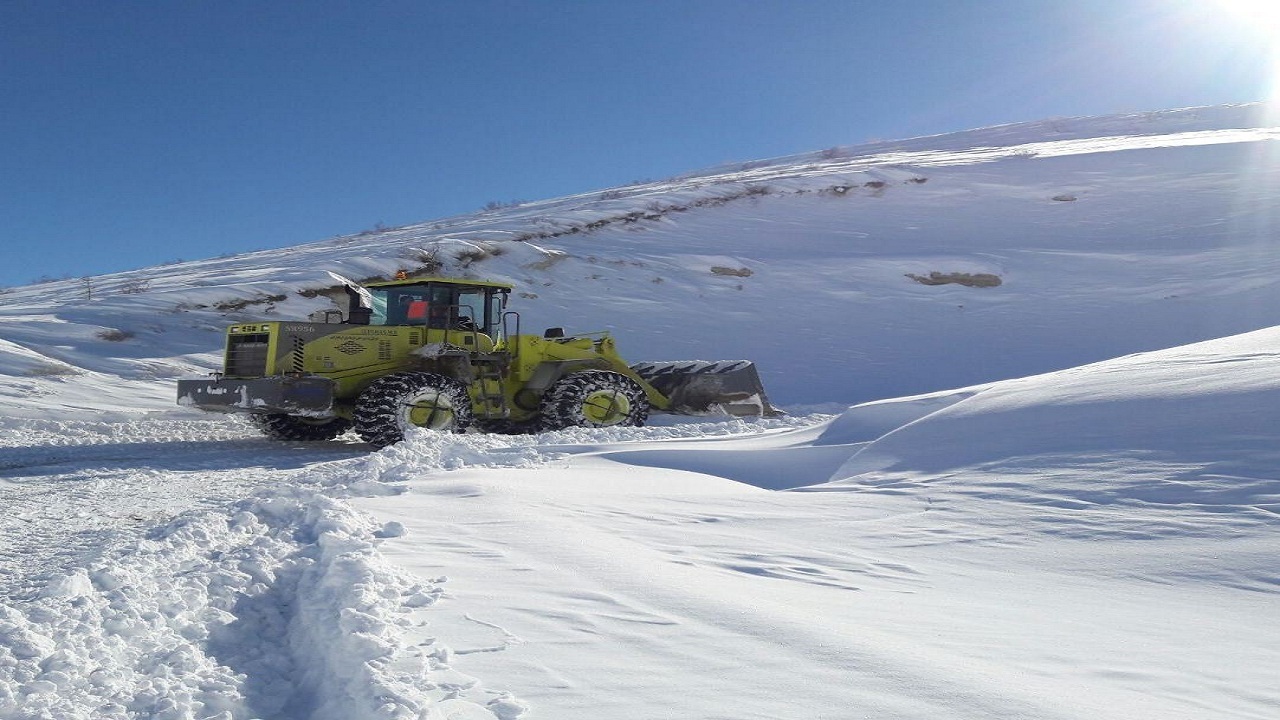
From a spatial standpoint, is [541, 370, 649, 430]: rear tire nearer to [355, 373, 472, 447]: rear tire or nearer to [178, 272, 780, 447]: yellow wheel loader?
[178, 272, 780, 447]: yellow wheel loader

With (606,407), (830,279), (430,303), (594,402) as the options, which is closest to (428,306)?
(430,303)

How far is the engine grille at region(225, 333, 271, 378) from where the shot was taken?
10.6 metres

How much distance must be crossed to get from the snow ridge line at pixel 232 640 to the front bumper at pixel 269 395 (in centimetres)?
505

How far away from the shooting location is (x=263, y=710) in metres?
3.02

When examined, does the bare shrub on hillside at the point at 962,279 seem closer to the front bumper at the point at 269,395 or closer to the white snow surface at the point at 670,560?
the white snow surface at the point at 670,560

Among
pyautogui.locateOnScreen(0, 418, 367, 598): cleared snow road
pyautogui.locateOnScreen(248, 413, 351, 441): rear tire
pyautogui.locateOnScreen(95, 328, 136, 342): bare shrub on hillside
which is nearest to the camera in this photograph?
pyautogui.locateOnScreen(0, 418, 367, 598): cleared snow road

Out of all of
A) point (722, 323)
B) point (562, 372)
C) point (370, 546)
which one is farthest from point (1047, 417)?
point (722, 323)

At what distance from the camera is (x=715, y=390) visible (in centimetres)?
1390

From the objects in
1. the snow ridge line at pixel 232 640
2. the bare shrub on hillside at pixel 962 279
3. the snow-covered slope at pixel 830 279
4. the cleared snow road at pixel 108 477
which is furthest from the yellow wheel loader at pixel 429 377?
the bare shrub on hillside at pixel 962 279

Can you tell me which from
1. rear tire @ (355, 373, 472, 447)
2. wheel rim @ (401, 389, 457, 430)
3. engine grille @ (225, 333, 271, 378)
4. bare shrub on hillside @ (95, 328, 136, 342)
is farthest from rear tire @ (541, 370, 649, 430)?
bare shrub on hillside @ (95, 328, 136, 342)

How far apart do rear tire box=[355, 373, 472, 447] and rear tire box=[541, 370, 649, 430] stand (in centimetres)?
126

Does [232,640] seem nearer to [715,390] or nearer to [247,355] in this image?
[247,355]

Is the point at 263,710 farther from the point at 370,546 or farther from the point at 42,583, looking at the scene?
the point at 42,583

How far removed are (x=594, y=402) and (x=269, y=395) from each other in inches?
163
